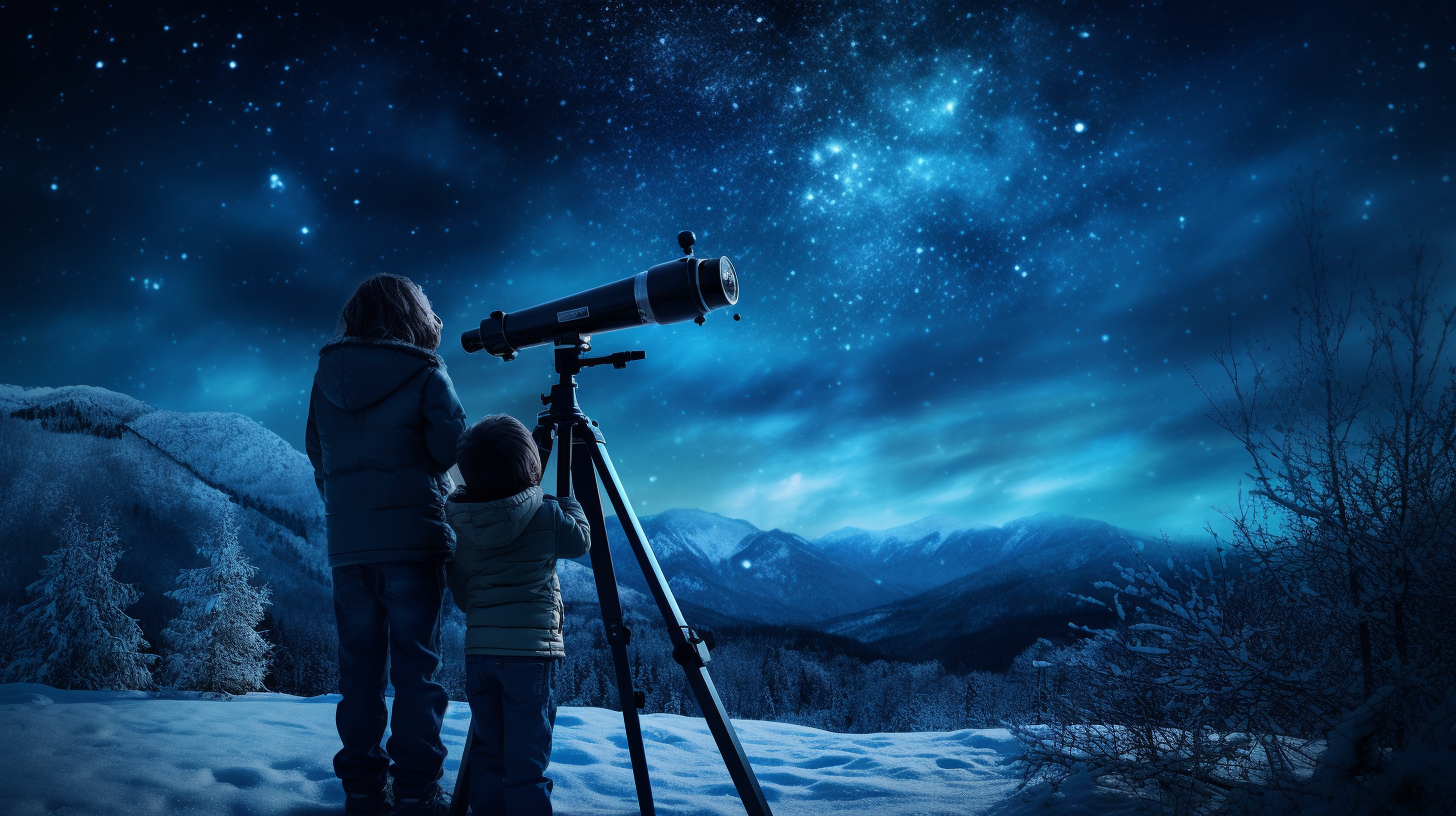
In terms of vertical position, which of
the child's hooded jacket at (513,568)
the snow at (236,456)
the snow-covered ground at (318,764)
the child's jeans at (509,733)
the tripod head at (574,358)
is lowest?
the snow-covered ground at (318,764)

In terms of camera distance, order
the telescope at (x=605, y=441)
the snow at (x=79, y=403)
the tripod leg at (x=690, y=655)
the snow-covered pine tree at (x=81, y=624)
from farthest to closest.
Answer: the snow at (x=79, y=403)
the snow-covered pine tree at (x=81, y=624)
the telescope at (x=605, y=441)
the tripod leg at (x=690, y=655)

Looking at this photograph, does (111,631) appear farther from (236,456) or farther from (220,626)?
(236,456)

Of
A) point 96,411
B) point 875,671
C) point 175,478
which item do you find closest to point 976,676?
point 875,671

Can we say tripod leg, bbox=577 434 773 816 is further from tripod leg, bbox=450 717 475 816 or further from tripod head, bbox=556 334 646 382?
tripod leg, bbox=450 717 475 816

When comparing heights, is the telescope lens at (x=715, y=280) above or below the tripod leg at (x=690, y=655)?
above

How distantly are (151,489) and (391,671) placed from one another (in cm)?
2621

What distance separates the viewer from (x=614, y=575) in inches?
92.5

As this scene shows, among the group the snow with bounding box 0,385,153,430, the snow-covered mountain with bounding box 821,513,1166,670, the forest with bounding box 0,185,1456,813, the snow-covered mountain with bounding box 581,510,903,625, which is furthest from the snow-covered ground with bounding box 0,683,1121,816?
the snow-covered mountain with bounding box 581,510,903,625

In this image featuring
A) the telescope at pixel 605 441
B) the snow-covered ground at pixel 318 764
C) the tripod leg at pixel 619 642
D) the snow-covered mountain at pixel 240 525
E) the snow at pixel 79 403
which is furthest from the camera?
the snow at pixel 79 403

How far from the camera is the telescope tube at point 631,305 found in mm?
2387

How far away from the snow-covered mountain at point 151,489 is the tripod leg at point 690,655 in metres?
7.93

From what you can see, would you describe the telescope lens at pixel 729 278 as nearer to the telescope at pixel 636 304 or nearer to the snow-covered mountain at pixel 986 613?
the telescope at pixel 636 304

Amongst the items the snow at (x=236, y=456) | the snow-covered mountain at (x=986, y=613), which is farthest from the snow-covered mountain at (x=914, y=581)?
the snow at (x=236, y=456)

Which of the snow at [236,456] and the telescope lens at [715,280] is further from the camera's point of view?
the snow at [236,456]
